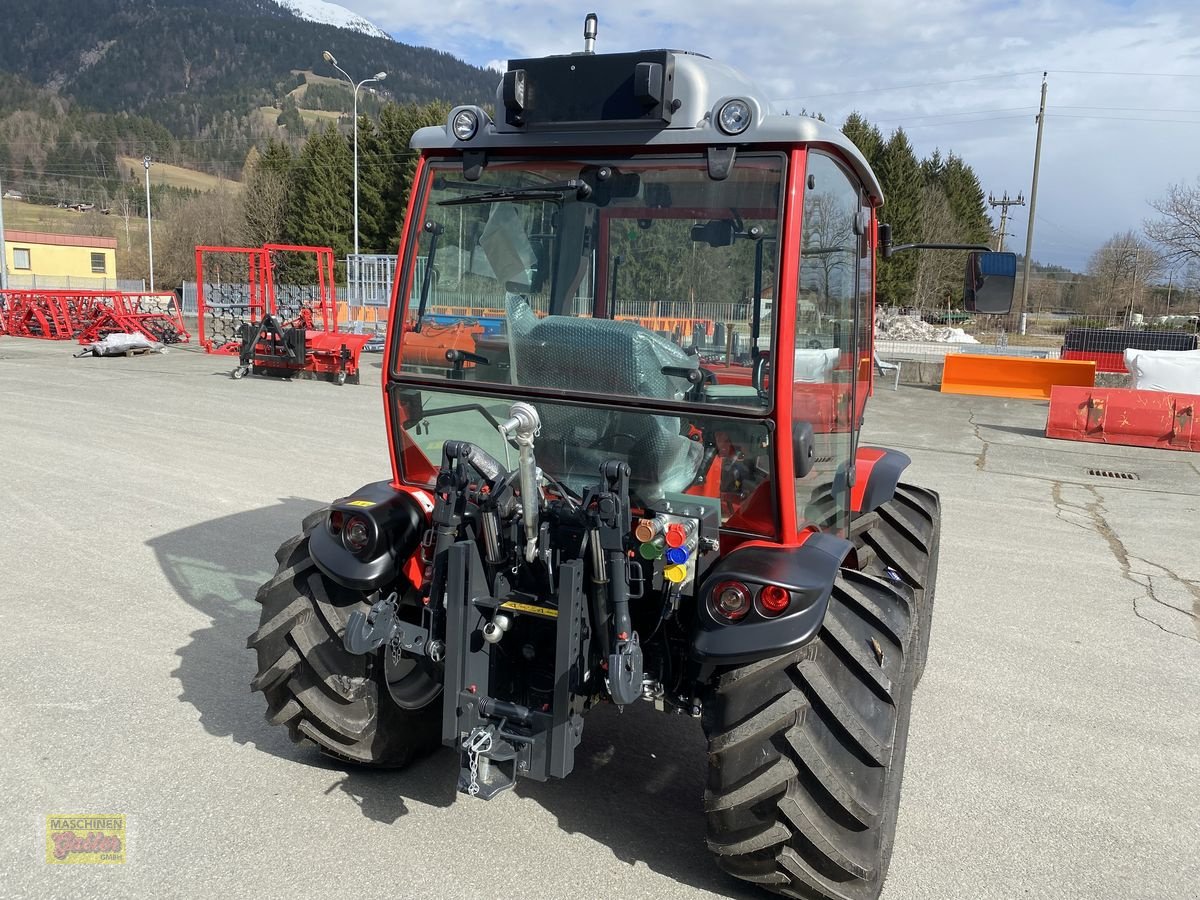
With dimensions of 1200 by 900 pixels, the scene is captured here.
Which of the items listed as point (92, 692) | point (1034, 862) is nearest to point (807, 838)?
point (1034, 862)

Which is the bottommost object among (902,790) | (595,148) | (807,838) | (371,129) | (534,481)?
(902,790)

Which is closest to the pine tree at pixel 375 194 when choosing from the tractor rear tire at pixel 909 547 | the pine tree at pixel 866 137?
the pine tree at pixel 866 137

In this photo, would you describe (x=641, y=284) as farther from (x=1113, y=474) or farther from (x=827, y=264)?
(x=1113, y=474)

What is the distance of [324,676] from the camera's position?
137 inches

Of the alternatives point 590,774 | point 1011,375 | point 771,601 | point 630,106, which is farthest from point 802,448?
point 1011,375

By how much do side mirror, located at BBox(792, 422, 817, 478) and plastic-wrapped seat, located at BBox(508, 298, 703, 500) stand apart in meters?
0.30

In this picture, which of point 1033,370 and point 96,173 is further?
point 96,173

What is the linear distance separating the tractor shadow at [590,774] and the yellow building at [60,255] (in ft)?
213

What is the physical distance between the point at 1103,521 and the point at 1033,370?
1154 centimetres

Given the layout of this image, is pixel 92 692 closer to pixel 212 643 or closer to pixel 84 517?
pixel 212 643

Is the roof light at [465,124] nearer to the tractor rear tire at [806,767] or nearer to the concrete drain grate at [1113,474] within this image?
the tractor rear tire at [806,767]

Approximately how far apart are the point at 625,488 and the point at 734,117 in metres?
1.18

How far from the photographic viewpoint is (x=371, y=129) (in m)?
50.7

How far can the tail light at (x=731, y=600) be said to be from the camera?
286 centimetres
